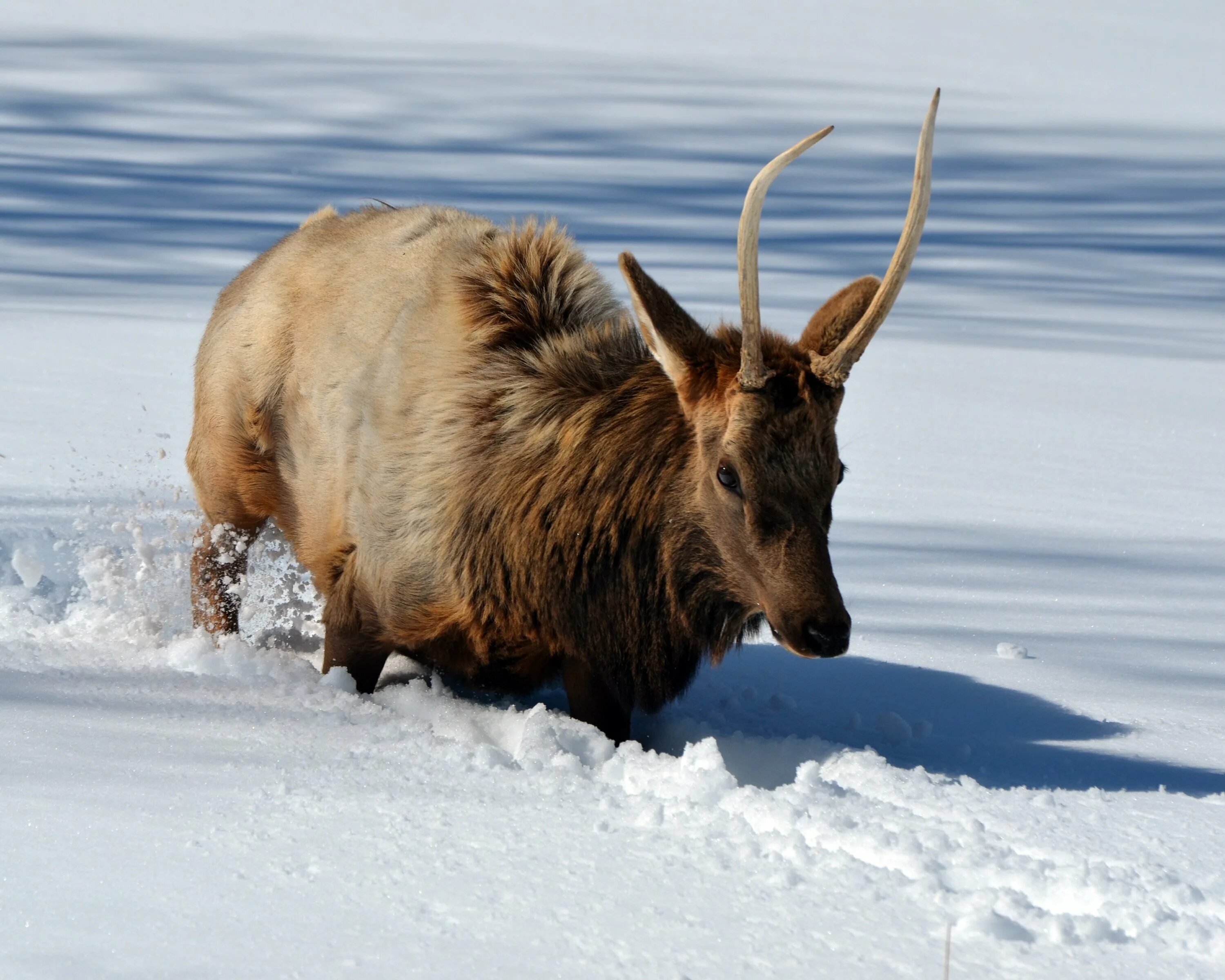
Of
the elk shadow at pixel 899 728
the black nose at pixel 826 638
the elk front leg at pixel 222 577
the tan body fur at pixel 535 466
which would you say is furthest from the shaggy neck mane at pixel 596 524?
the elk front leg at pixel 222 577

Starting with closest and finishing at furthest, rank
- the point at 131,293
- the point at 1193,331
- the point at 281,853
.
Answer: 1. the point at 281,853
2. the point at 131,293
3. the point at 1193,331

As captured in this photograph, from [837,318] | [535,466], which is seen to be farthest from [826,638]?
[535,466]

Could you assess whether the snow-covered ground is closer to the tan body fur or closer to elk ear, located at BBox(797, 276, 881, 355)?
the tan body fur

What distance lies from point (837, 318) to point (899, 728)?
1010 millimetres

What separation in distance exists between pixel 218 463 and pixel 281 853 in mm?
2386

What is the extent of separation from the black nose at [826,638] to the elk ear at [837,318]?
0.63m

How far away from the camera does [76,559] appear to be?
5.00 meters

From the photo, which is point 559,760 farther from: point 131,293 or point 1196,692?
point 131,293

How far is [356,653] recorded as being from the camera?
4.09 meters

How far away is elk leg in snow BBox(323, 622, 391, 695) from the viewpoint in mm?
4066

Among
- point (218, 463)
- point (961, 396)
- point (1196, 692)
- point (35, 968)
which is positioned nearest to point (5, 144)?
point (961, 396)

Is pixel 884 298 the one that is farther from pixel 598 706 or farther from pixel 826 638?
pixel 598 706

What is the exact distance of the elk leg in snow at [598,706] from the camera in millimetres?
3834

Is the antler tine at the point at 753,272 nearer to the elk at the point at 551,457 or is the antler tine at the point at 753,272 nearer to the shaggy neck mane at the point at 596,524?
the elk at the point at 551,457
